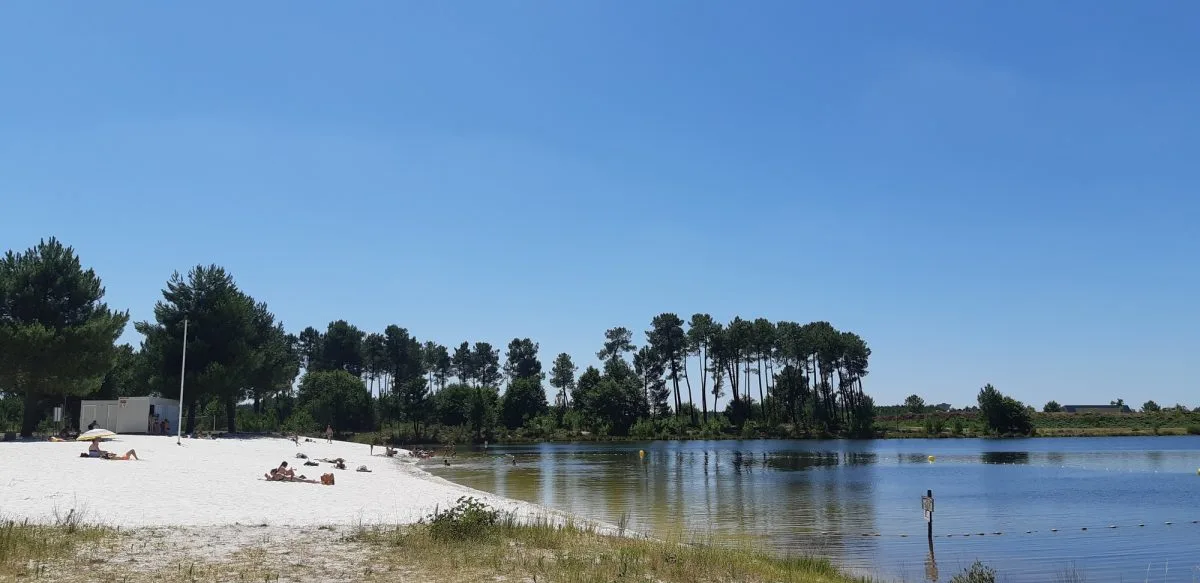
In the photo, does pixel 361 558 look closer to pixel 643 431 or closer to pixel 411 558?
pixel 411 558

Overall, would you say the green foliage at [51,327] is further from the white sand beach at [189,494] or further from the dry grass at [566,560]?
the dry grass at [566,560]

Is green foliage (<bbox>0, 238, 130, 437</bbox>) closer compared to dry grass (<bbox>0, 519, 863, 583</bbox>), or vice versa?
dry grass (<bbox>0, 519, 863, 583</bbox>)

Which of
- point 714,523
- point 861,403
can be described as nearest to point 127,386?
point 714,523

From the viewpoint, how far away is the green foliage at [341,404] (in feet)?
393

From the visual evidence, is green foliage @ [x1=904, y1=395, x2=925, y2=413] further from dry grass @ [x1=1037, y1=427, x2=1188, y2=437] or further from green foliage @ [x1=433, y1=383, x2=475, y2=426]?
green foliage @ [x1=433, y1=383, x2=475, y2=426]

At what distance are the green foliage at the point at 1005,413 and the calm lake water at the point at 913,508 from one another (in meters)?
69.9

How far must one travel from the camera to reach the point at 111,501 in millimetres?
21453

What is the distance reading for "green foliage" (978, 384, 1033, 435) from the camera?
5241 inches

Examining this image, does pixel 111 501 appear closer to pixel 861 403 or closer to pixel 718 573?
pixel 718 573

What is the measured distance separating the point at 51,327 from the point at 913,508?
5264 cm

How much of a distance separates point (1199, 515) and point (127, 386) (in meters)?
93.5

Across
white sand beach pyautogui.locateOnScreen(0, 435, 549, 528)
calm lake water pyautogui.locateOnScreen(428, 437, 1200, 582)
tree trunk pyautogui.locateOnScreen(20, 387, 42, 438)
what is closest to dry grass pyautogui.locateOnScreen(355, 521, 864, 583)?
calm lake water pyautogui.locateOnScreen(428, 437, 1200, 582)

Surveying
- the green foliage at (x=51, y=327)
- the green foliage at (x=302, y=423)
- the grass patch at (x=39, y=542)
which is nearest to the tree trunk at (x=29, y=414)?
the green foliage at (x=51, y=327)

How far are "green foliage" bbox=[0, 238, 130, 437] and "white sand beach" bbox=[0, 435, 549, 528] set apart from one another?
33.6ft
